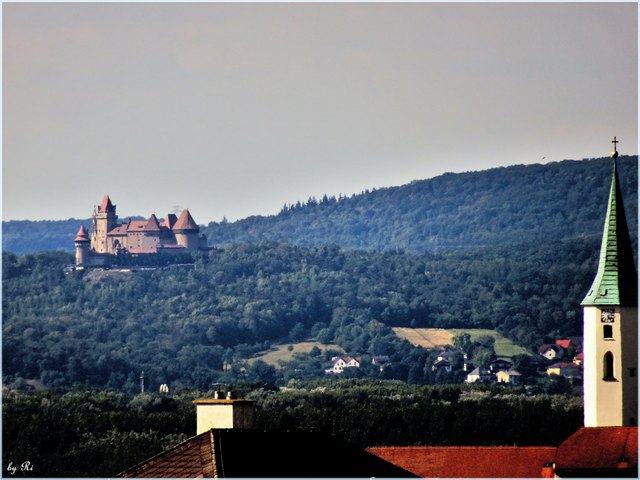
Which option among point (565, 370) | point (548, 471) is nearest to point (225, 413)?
point (548, 471)

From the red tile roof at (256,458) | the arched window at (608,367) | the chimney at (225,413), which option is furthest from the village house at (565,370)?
the red tile roof at (256,458)

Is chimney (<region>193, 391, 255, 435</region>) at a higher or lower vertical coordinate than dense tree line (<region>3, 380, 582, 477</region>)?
higher

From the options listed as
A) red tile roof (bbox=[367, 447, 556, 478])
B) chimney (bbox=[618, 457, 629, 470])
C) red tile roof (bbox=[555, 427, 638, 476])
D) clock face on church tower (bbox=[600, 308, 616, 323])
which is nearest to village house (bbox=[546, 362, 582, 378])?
clock face on church tower (bbox=[600, 308, 616, 323])

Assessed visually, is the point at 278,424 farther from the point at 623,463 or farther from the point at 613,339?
the point at 623,463

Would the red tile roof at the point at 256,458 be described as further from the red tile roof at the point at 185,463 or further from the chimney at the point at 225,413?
the chimney at the point at 225,413

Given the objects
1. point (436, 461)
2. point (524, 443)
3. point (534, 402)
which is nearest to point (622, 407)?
point (436, 461)

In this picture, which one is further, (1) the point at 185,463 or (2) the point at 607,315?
(2) the point at 607,315

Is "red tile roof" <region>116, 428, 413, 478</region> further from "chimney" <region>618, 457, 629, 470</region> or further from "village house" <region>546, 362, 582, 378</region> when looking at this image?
"village house" <region>546, 362, 582, 378</region>
